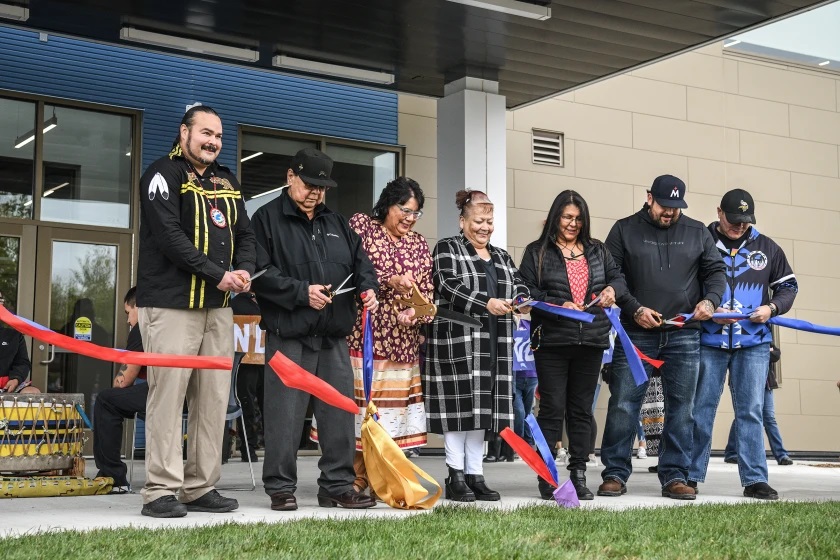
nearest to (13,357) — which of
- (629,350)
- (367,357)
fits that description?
(367,357)

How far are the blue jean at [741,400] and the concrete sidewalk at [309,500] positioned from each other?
227 mm

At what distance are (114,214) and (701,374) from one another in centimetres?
654

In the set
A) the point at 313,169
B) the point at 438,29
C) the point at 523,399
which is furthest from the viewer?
the point at 523,399

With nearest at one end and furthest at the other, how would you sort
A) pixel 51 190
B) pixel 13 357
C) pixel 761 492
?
pixel 761 492, pixel 13 357, pixel 51 190

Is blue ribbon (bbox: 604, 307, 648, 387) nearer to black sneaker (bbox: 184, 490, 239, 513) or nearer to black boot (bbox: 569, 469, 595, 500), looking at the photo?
black boot (bbox: 569, 469, 595, 500)

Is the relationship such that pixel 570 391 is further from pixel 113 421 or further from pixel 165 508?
pixel 113 421

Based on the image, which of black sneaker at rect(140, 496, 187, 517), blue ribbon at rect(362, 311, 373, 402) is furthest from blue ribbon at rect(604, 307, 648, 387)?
black sneaker at rect(140, 496, 187, 517)

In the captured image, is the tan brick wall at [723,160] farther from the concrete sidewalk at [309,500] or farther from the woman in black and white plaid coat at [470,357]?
the woman in black and white plaid coat at [470,357]

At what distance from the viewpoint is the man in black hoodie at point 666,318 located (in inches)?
264

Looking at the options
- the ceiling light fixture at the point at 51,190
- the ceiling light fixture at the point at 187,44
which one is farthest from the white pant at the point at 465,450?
the ceiling light fixture at the point at 51,190

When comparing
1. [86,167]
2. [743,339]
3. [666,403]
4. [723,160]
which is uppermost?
[723,160]

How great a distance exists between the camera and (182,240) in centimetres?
527

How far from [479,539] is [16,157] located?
7.85 metres

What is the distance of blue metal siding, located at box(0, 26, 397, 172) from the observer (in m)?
10.4
